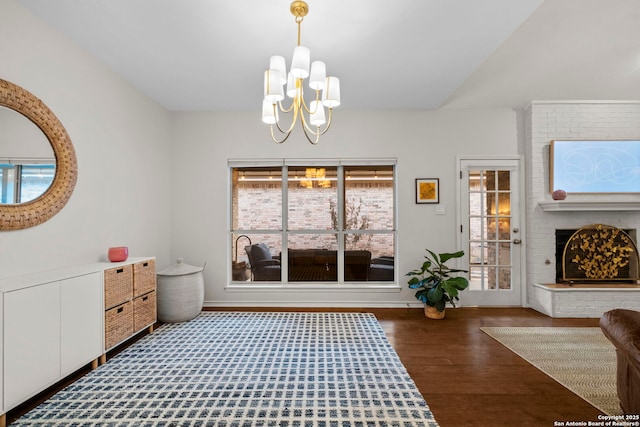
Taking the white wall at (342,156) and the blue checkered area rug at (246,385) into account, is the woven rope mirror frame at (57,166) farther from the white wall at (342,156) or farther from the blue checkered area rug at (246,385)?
the white wall at (342,156)

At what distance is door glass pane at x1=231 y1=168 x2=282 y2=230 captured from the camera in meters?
4.43

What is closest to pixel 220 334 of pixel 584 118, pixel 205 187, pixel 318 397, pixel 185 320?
pixel 185 320

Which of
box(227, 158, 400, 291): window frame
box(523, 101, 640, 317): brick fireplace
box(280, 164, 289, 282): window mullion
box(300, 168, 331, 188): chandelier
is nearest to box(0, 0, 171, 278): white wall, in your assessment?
box(227, 158, 400, 291): window frame

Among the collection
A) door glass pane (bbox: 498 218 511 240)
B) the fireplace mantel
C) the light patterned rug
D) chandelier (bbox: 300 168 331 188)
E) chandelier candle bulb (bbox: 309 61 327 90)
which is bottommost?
the light patterned rug

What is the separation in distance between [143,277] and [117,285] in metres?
0.39

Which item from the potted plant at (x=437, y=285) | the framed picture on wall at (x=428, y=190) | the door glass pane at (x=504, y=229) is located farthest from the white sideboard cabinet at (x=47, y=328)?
the door glass pane at (x=504, y=229)

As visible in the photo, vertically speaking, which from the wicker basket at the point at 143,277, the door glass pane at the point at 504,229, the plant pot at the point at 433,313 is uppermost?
the door glass pane at the point at 504,229

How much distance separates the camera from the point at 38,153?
234 centimetres

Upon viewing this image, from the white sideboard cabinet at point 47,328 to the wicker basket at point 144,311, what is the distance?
1.43ft

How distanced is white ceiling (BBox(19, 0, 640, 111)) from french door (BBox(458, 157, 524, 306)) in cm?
90

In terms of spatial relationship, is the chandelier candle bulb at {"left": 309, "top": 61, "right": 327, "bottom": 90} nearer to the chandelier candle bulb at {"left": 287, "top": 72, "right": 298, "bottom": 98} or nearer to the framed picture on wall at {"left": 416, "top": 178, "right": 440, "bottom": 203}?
the chandelier candle bulb at {"left": 287, "top": 72, "right": 298, "bottom": 98}

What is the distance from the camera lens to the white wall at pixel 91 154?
7.30 ft

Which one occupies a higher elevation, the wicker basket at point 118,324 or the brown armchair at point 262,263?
the brown armchair at point 262,263

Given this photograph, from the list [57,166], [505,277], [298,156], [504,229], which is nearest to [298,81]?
[57,166]
